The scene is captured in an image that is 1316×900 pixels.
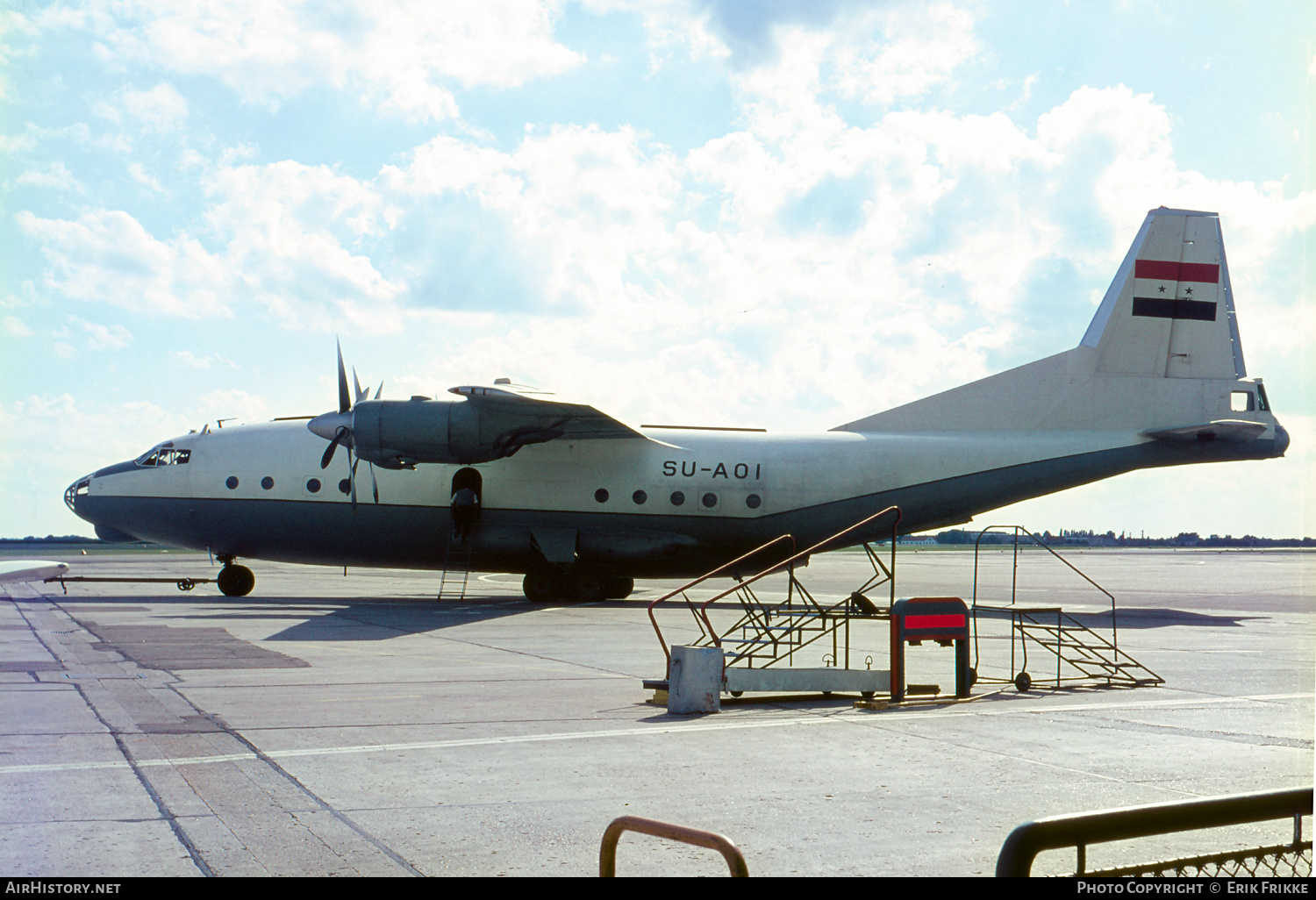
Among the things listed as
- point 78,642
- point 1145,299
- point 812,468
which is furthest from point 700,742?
point 1145,299

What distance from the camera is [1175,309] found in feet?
85.6

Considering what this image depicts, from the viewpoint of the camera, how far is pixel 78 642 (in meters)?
16.6

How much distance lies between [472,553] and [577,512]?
2928mm

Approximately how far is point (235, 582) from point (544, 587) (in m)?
8.47

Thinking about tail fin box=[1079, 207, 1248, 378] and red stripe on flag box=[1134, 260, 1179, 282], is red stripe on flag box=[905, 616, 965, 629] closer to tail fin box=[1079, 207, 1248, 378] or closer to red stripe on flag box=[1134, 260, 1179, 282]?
tail fin box=[1079, 207, 1248, 378]

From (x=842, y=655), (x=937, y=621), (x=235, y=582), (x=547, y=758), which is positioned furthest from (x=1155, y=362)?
(x=235, y=582)

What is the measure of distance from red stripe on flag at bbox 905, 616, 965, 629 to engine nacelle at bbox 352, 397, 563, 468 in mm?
13721

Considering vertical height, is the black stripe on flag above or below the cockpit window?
above

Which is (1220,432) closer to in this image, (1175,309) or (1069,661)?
(1175,309)

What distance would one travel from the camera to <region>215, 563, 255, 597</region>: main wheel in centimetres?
2845

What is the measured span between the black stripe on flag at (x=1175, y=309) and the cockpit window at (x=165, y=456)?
2469cm

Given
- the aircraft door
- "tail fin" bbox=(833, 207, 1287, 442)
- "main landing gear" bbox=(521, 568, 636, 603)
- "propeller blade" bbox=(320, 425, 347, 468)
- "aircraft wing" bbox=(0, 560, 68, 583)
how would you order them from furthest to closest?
"main landing gear" bbox=(521, 568, 636, 603)
the aircraft door
"tail fin" bbox=(833, 207, 1287, 442)
"propeller blade" bbox=(320, 425, 347, 468)
"aircraft wing" bbox=(0, 560, 68, 583)

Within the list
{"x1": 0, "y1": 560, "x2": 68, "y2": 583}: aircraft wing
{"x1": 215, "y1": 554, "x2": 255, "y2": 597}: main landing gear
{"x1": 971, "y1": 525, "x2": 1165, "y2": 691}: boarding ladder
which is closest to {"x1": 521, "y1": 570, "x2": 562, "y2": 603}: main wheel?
{"x1": 215, "y1": 554, "x2": 255, "y2": 597}: main landing gear
